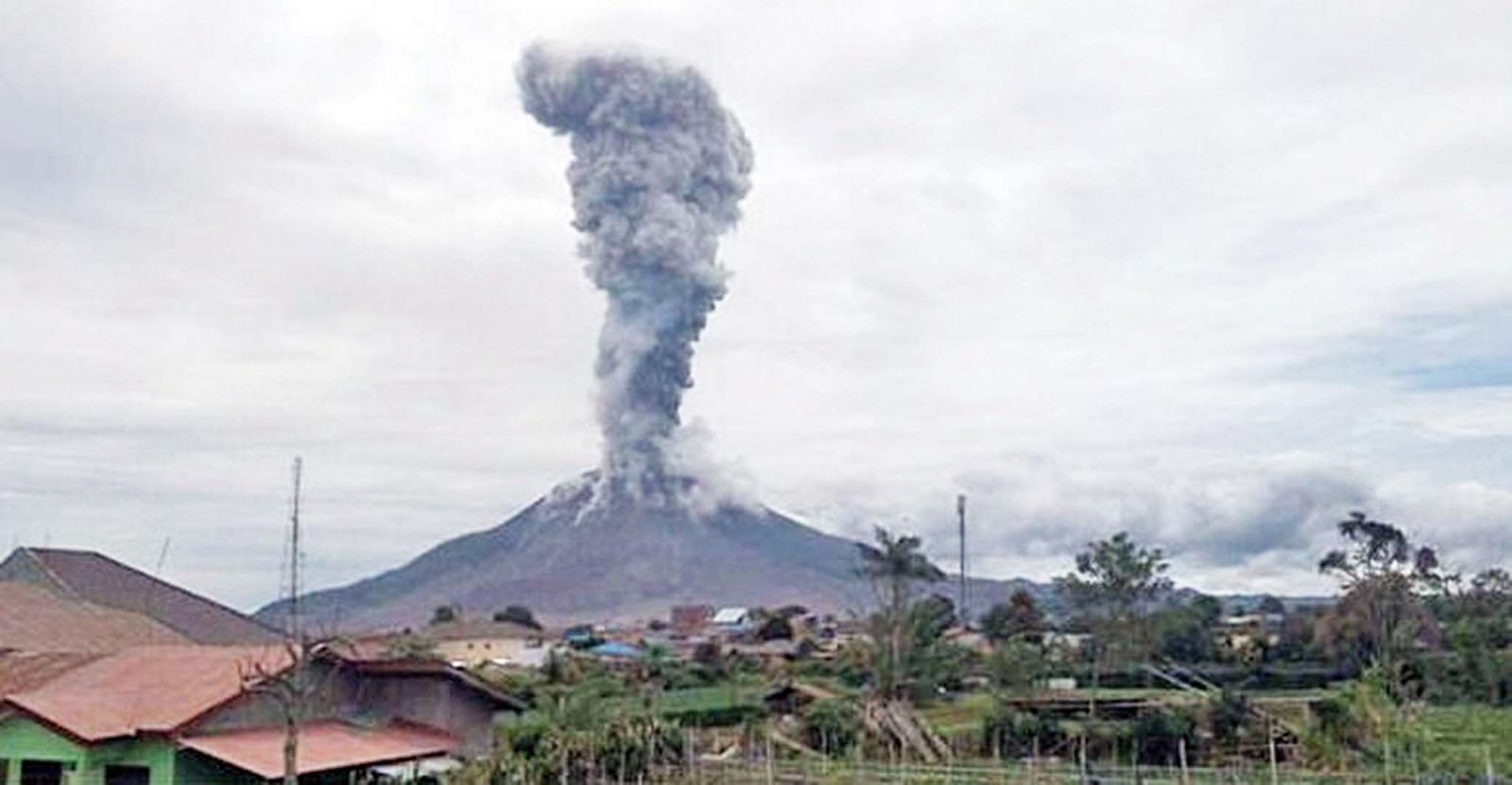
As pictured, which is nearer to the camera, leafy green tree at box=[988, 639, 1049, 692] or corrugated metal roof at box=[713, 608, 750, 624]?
leafy green tree at box=[988, 639, 1049, 692]

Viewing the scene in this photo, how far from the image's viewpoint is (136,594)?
4547 centimetres

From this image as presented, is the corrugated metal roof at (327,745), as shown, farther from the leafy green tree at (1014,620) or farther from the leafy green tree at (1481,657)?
the leafy green tree at (1014,620)

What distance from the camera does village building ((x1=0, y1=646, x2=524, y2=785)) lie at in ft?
73.6

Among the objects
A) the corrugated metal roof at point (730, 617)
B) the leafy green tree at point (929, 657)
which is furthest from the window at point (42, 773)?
the corrugated metal roof at point (730, 617)

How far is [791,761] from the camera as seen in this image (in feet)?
87.8

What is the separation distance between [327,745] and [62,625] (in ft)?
49.3

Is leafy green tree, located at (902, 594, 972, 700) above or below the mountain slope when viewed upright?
below

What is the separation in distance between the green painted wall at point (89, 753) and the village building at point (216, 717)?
2cm

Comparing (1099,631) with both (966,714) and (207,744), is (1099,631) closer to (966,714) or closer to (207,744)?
(966,714)

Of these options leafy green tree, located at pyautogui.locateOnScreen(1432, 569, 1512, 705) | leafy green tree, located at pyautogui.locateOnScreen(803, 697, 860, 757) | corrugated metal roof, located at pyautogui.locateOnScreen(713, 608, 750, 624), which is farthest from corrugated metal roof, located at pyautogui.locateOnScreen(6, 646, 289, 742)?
corrugated metal roof, located at pyautogui.locateOnScreen(713, 608, 750, 624)

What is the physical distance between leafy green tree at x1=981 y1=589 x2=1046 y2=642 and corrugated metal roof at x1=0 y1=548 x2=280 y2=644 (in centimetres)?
2384

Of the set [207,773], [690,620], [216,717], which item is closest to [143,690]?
[216,717]

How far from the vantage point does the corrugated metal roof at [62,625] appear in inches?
1341

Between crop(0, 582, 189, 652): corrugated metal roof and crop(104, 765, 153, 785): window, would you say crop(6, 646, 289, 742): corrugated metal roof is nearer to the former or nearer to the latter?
crop(104, 765, 153, 785): window
